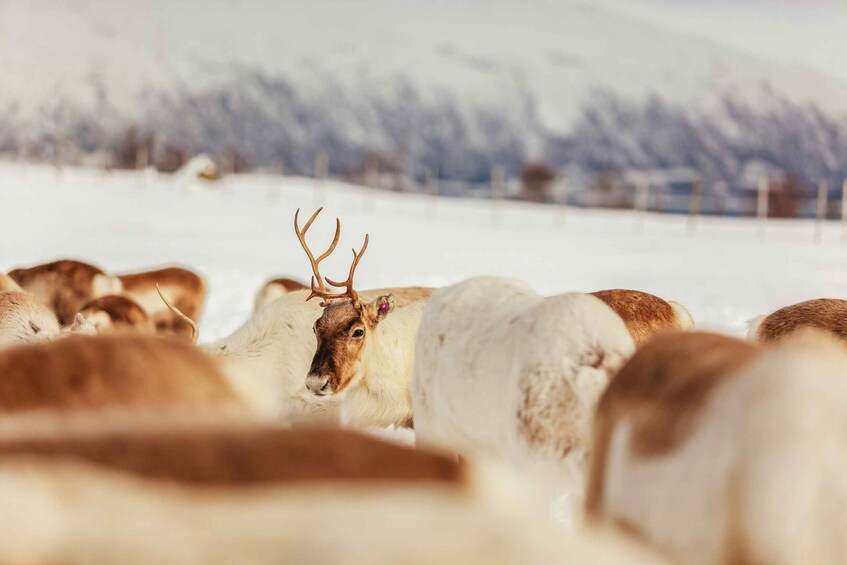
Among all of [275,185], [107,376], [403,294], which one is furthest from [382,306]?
[275,185]

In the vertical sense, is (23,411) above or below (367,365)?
above

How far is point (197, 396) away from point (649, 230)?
102 feet

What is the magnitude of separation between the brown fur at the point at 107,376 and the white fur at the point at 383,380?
4000 millimetres

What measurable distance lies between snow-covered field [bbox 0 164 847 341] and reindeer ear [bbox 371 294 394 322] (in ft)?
21.0

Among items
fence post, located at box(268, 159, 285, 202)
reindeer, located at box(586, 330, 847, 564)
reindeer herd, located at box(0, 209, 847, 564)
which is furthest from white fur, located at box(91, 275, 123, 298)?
fence post, located at box(268, 159, 285, 202)

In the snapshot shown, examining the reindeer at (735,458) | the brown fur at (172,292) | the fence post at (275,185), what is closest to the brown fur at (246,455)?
the reindeer at (735,458)

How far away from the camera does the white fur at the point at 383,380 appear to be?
22.5 ft

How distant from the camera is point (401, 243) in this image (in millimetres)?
27391

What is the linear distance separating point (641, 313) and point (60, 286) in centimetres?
822

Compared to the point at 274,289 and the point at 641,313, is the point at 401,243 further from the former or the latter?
the point at 641,313

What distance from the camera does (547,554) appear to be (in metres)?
1.48

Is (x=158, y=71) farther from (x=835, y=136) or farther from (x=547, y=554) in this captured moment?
(x=547, y=554)

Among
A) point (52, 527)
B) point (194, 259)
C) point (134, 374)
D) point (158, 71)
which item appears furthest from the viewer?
point (158, 71)

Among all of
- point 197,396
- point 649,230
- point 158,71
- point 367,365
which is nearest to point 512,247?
point 649,230
